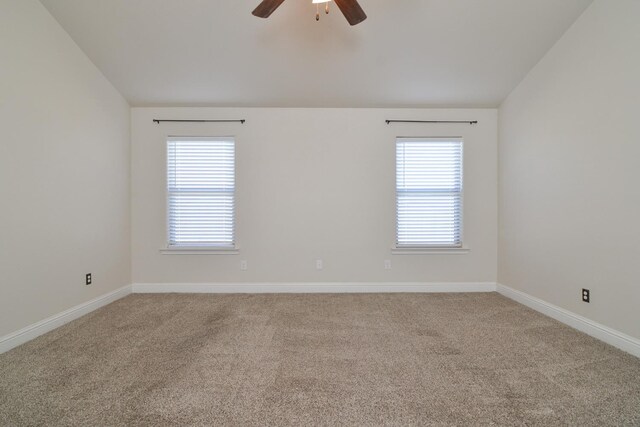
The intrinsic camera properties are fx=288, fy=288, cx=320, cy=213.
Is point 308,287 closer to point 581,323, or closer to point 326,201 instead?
point 326,201

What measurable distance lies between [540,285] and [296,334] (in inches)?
105

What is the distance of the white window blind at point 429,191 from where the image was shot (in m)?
3.84

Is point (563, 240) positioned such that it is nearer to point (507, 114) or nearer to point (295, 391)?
point (507, 114)

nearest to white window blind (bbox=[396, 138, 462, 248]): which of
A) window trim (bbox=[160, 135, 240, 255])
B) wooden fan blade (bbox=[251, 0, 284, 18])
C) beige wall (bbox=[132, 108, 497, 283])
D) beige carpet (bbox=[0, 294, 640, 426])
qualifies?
beige wall (bbox=[132, 108, 497, 283])

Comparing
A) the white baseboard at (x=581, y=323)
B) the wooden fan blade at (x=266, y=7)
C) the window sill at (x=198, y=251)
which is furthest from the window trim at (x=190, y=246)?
the white baseboard at (x=581, y=323)

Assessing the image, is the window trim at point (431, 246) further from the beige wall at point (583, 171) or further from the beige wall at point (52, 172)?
the beige wall at point (52, 172)

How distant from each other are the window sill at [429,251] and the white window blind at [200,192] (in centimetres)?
218

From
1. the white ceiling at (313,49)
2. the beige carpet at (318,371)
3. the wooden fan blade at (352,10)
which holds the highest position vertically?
the white ceiling at (313,49)

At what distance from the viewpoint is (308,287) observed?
12.5 feet

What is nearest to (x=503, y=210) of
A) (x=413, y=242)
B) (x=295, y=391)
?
(x=413, y=242)

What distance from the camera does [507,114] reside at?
3.62m

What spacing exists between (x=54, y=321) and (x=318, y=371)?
2547 mm

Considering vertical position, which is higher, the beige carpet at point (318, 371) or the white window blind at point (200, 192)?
the white window blind at point (200, 192)

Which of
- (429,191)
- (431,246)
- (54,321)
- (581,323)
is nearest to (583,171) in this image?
(581,323)
